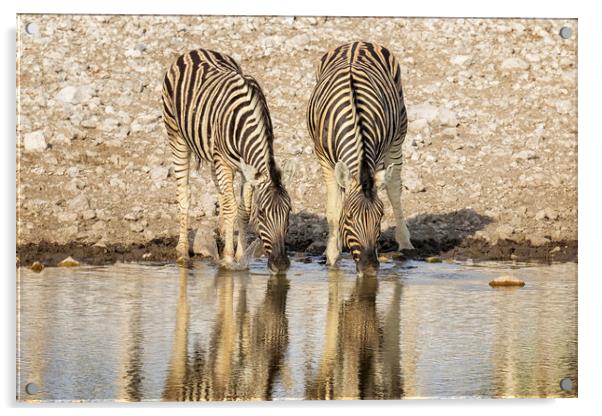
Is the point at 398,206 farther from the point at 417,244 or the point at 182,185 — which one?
the point at 182,185

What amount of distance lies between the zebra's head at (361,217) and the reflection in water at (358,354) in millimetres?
305

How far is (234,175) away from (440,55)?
170 cm

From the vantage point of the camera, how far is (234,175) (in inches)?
406

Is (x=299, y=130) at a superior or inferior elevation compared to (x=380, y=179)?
superior

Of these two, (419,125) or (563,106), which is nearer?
(563,106)

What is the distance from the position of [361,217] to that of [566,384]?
5.87 ft

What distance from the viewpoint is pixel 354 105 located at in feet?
32.8

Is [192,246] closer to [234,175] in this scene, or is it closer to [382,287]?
[234,175]

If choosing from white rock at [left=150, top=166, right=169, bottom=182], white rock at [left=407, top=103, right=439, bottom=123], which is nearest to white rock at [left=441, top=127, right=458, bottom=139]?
white rock at [left=407, top=103, right=439, bottom=123]

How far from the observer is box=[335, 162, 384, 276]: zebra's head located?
9508 mm

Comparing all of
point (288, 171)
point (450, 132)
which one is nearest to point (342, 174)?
point (288, 171)

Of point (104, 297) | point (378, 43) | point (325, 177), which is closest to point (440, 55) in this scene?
point (378, 43)

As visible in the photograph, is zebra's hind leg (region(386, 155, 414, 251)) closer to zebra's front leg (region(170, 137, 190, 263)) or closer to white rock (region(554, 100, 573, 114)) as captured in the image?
white rock (region(554, 100, 573, 114))

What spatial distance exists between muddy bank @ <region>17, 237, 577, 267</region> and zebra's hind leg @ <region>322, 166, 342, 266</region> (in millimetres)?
120
